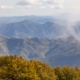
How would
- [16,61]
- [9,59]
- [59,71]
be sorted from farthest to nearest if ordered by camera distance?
[59,71]
[9,59]
[16,61]

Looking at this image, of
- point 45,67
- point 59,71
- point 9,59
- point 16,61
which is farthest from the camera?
point 59,71

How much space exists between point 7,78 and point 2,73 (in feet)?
6.30

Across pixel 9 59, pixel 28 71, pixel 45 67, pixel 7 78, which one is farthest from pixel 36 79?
pixel 45 67

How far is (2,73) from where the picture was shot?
205ft

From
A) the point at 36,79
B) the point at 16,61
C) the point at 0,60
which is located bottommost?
the point at 36,79

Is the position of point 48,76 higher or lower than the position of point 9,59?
lower

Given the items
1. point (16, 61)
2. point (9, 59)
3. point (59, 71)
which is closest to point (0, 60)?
point (9, 59)

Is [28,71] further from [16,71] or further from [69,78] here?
[69,78]

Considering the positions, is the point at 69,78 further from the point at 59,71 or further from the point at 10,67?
the point at 10,67

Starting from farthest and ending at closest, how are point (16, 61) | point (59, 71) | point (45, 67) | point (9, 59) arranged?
point (59, 71) → point (45, 67) → point (9, 59) → point (16, 61)

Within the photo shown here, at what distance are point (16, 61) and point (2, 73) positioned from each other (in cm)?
475

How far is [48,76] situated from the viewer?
71.9 metres

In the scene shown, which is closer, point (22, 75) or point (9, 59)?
point (22, 75)

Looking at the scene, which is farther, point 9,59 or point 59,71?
point 59,71
